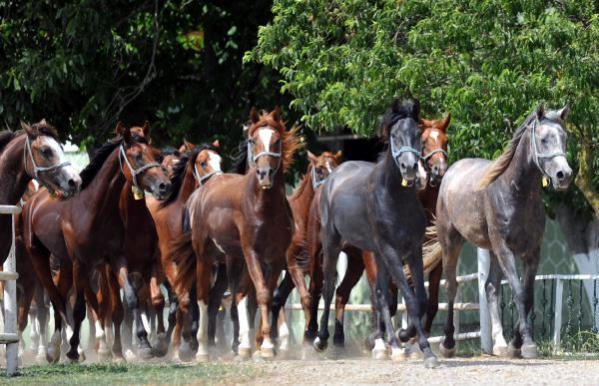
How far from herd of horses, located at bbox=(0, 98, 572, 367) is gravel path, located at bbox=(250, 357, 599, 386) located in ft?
1.58

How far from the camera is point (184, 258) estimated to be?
18828 millimetres

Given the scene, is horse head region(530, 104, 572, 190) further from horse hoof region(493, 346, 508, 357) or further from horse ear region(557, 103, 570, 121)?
horse hoof region(493, 346, 508, 357)

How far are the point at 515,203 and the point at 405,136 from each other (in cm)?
198

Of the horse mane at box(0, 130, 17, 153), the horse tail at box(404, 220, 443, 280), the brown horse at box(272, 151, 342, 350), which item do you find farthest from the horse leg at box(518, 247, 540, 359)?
the horse mane at box(0, 130, 17, 153)

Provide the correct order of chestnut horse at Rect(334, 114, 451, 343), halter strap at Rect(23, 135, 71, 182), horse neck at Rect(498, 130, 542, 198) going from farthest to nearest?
chestnut horse at Rect(334, 114, 451, 343) → horse neck at Rect(498, 130, 542, 198) → halter strap at Rect(23, 135, 71, 182)

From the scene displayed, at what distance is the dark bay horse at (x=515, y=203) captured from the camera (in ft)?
49.3

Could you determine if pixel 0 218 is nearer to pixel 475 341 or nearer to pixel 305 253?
pixel 305 253

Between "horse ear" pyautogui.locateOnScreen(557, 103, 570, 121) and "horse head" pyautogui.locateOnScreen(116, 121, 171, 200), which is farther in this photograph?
"horse head" pyautogui.locateOnScreen(116, 121, 171, 200)

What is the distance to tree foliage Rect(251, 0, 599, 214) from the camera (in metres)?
16.2

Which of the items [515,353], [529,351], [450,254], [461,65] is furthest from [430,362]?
[461,65]

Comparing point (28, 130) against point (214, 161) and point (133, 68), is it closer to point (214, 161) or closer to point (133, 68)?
point (214, 161)

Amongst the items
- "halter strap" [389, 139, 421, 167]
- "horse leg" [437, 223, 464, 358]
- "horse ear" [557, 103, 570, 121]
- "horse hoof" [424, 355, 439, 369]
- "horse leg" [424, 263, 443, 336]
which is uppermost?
"horse ear" [557, 103, 570, 121]

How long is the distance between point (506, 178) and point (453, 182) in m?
1.29

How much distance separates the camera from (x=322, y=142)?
24484mm
